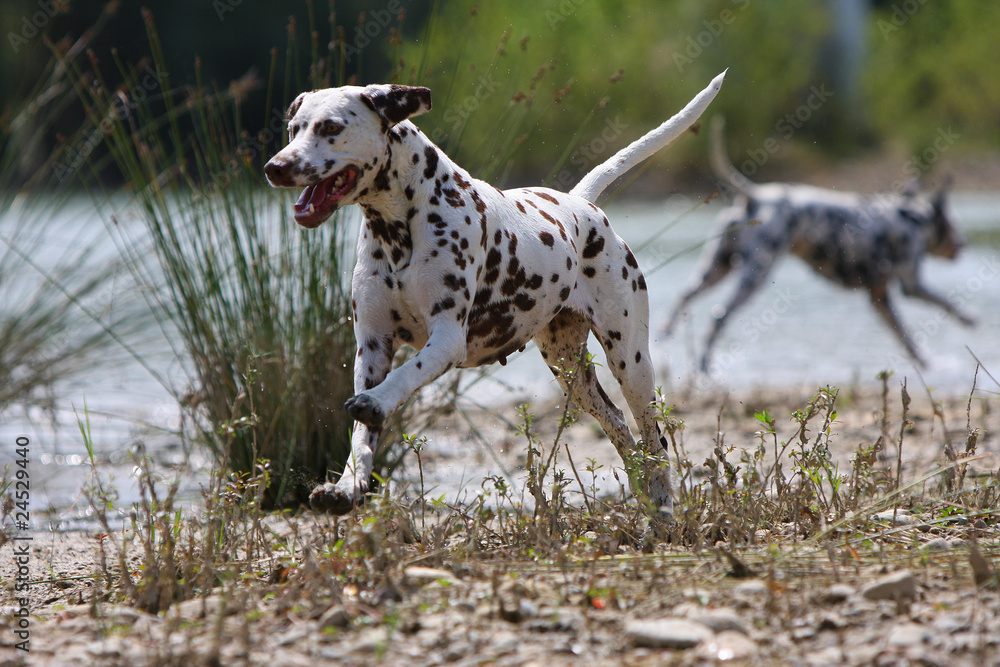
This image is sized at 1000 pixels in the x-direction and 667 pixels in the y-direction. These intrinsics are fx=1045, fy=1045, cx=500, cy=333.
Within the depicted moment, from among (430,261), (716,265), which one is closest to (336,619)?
(430,261)

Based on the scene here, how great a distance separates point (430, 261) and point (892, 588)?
1.59 meters

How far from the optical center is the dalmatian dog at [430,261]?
10.1 feet

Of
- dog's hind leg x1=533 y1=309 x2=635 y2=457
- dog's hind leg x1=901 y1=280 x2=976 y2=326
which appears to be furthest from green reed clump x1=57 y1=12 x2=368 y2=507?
dog's hind leg x1=901 y1=280 x2=976 y2=326

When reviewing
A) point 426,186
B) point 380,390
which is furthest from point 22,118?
point 380,390

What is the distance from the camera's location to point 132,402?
24.2ft

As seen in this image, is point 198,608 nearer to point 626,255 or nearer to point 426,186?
point 426,186

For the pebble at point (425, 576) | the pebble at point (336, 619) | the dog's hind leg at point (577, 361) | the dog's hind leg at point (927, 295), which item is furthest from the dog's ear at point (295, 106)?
the dog's hind leg at point (927, 295)

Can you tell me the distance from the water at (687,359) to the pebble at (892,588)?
1.49 metres

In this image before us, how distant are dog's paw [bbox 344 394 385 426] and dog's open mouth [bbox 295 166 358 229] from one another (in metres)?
0.57

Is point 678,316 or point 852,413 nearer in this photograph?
point 852,413

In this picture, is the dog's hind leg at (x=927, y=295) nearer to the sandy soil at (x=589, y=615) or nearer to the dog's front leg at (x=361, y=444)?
the sandy soil at (x=589, y=615)

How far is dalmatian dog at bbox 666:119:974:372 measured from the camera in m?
9.40

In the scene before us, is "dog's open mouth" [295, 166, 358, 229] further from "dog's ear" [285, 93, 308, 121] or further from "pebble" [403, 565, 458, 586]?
"pebble" [403, 565, 458, 586]

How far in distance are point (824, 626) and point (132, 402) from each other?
598 cm
